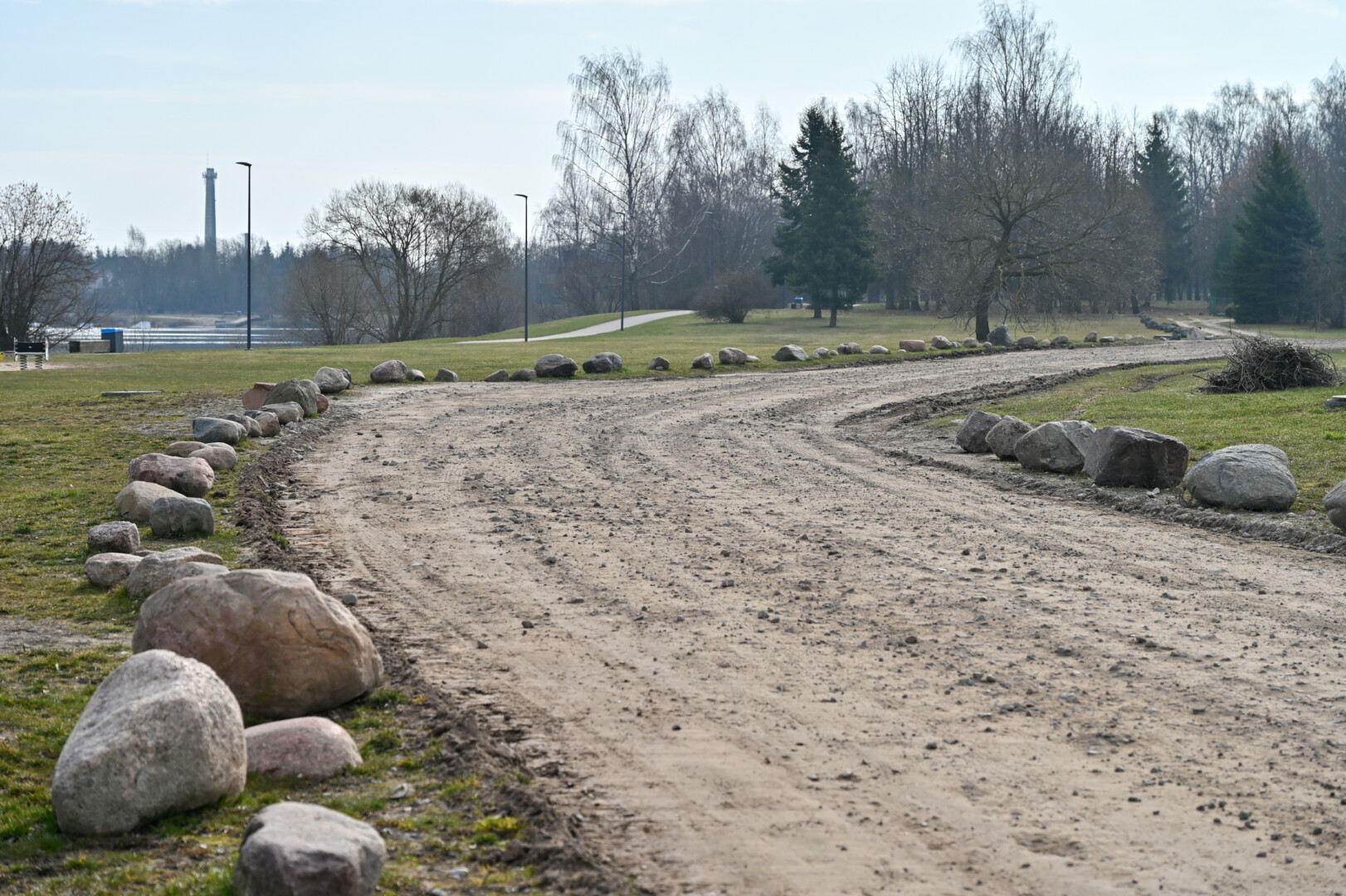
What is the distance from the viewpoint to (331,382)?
878 inches

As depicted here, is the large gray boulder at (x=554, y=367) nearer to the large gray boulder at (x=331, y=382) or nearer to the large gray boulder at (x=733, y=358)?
the large gray boulder at (x=733, y=358)

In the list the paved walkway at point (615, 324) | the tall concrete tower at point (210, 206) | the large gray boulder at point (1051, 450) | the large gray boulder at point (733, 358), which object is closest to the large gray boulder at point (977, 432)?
the large gray boulder at point (1051, 450)

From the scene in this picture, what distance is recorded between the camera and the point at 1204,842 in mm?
4023

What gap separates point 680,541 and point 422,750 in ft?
14.2

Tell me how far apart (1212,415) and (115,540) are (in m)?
14.4

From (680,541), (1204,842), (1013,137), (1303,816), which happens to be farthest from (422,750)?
(1013,137)

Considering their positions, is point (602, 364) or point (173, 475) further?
point (602, 364)

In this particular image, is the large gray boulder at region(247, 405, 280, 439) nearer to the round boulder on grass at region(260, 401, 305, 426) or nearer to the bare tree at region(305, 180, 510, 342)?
the round boulder on grass at region(260, 401, 305, 426)

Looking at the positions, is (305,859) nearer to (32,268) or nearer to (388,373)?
(388,373)

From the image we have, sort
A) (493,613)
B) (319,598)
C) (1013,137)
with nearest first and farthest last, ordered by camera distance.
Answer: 1. (319,598)
2. (493,613)
3. (1013,137)

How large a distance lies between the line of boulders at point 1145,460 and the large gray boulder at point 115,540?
884 cm

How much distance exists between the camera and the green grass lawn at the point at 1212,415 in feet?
39.0

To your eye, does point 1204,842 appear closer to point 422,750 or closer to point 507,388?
point 422,750

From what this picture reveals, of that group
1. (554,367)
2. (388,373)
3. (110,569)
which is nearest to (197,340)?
(388,373)
